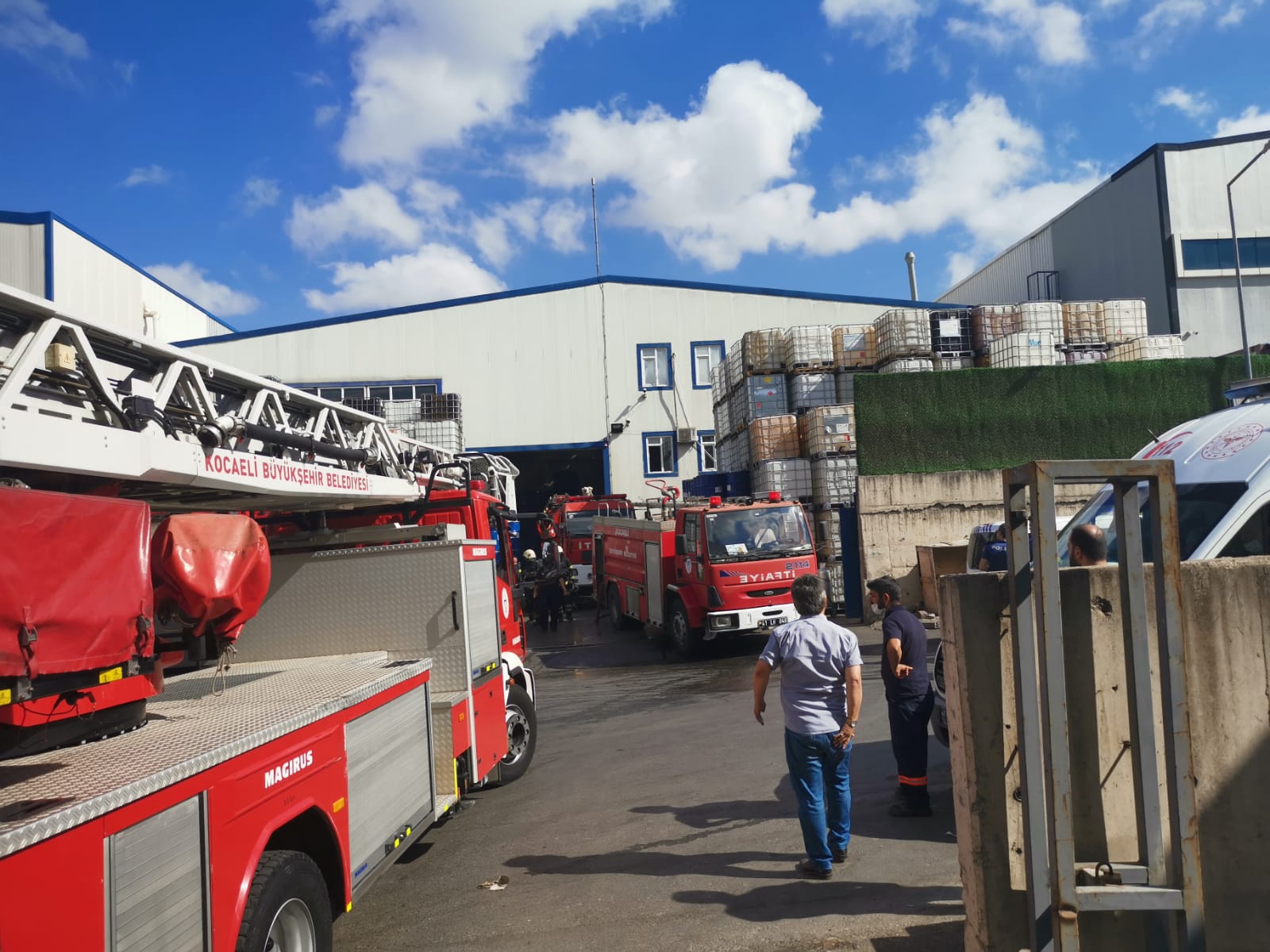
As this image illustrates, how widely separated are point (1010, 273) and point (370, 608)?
123 feet

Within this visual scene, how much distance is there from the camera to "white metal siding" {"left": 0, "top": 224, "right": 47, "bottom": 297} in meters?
23.6

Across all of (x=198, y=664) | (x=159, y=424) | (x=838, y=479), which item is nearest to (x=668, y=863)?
(x=198, y=664)

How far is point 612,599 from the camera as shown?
20.5 meters

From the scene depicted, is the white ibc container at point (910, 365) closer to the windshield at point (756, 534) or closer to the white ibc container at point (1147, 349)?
the white ibc container at point (1147, 349)

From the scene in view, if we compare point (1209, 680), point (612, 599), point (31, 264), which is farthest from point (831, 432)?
point (31, 264)

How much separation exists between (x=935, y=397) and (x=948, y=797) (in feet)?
46.2

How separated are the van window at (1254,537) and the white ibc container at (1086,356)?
1651 cm

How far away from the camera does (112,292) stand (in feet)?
90.7

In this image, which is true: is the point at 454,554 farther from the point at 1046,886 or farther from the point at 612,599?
the point at 612,599

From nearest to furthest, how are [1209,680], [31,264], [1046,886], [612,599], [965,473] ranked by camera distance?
1. [1046,886]
2. [1209,680]
3. [965,473]
4. [612,599]
5. [31,264]

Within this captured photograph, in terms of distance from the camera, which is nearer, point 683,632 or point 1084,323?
point 683,632

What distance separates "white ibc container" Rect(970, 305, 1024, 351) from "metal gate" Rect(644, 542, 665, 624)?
32.1 ft

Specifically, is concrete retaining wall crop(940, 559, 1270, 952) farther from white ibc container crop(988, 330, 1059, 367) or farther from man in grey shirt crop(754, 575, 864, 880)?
white ibc container crop(988, 330, 1059, 367)

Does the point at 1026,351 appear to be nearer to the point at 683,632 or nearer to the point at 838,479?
the point at 838,479
